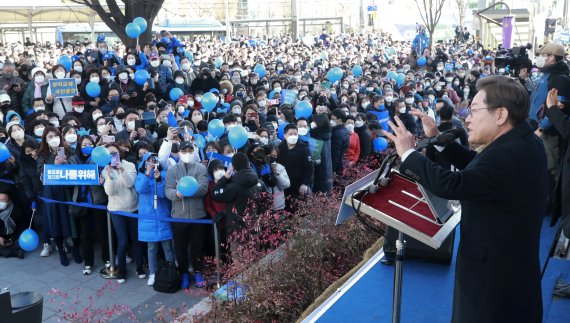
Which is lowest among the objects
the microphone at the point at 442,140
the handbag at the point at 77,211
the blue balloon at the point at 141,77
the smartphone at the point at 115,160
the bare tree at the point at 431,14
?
the handbag at the point at 77,211

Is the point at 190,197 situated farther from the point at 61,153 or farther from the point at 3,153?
the point at 3,153

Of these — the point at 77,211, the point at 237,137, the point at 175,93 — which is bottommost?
the point at 77,211

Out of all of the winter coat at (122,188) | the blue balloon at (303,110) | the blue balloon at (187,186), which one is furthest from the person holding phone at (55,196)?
the blue balloon at (303,110)

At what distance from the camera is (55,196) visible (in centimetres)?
748

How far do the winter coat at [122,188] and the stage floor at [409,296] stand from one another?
3.46 m

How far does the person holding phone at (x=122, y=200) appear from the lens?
6.89m

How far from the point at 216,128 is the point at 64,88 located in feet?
12.1

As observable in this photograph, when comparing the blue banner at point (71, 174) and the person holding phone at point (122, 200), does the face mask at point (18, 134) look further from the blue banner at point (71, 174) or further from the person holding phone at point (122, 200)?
the person holding phone at point (122, 200)

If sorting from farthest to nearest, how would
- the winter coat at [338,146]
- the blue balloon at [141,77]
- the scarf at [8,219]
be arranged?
the blue balloon at [141,77], the winter coat at [338,146], the scarf at [8,219]

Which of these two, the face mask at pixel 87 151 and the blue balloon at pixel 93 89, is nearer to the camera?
the face mask at pixel 87 151

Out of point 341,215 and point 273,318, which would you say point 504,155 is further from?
point 273,318

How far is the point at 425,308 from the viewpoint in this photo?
13.8ft

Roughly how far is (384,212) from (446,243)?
249cm

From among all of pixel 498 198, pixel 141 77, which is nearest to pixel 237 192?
pixel 498 198
